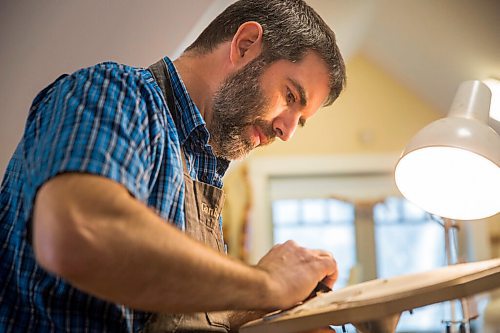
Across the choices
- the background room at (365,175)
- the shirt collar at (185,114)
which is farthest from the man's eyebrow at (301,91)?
the background room at (365,175)

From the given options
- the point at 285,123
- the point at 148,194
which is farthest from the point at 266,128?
the point at 148,194

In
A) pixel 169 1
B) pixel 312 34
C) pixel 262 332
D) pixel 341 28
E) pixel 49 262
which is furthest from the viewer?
pixel 341 28

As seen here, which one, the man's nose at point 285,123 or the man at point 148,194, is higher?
the man's nose at point 285,123

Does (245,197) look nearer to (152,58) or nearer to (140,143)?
(152,58)

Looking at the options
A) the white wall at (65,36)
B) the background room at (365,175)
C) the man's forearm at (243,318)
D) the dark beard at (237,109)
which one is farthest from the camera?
the background room at (365,175)

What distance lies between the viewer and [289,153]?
591 centimetres

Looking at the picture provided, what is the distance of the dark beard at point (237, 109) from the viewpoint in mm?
1291

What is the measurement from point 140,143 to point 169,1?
1093 mm

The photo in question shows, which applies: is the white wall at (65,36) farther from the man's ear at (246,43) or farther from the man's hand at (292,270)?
the man's hand at (292,270)

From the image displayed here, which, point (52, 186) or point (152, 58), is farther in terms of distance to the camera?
point (152, 58)

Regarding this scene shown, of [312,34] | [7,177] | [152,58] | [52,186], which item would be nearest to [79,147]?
[52,186]

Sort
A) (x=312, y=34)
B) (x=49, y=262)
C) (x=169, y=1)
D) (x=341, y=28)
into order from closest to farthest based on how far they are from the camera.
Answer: (x=49, y=262) → (x=312, y=34) → (x=169, y=1) → (x=341, y=28)

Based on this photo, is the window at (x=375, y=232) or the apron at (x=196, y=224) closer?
the apron at (x=196, y=224)

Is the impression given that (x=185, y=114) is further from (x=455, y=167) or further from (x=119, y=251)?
(x=455, y=167)
